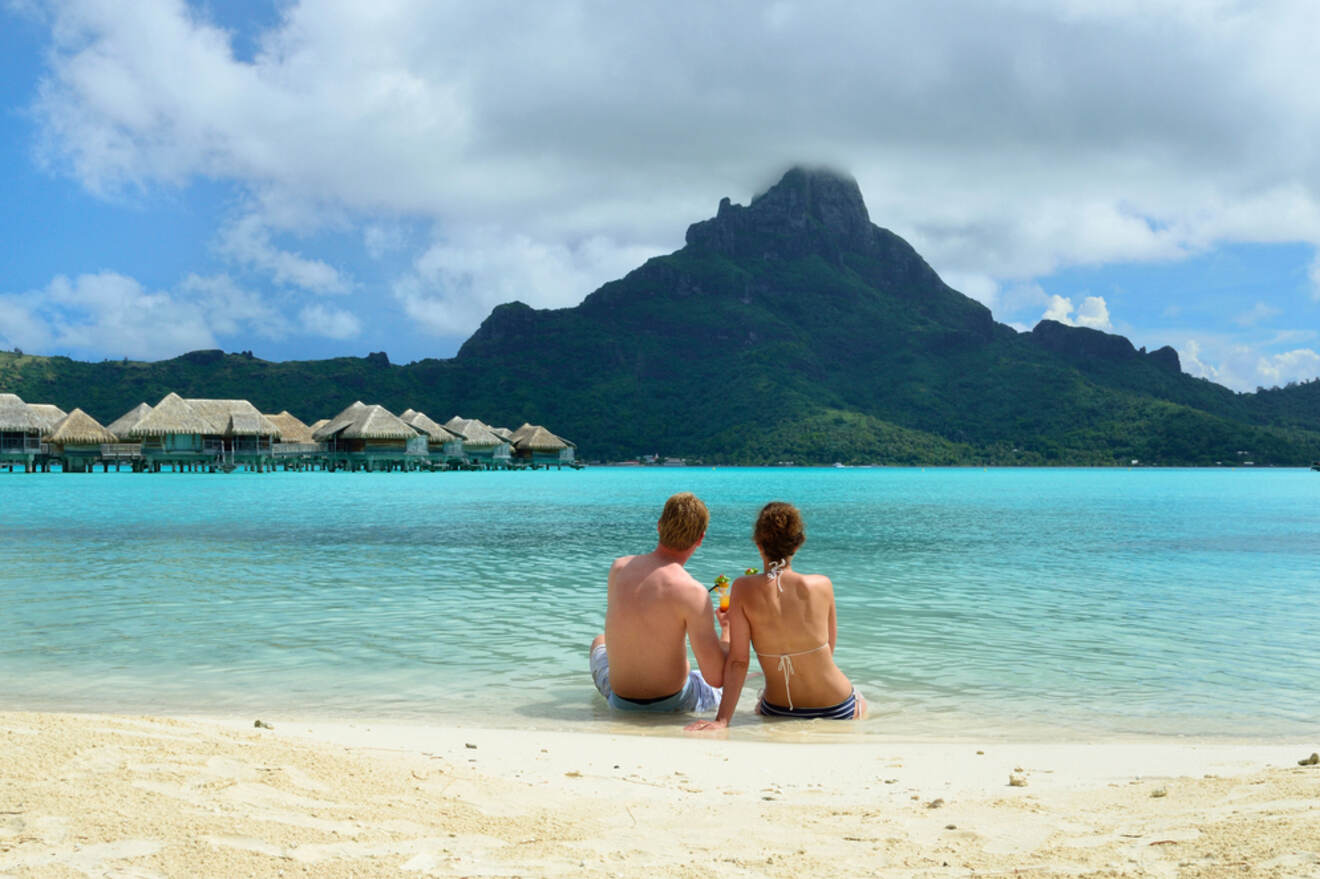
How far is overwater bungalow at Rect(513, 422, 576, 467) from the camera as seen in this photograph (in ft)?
291

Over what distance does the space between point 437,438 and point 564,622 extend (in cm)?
6885

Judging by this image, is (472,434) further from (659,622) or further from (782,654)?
(782,654)

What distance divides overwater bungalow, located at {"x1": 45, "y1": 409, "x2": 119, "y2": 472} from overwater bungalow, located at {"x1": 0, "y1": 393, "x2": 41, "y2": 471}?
0.99 meters

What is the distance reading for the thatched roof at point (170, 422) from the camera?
2341 inches

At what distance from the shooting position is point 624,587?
5.34m

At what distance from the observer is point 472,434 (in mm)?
82062

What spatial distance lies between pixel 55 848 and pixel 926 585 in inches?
446

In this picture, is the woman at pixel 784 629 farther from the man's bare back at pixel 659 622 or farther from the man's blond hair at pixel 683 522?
the man's blond hair at pixel 683 522

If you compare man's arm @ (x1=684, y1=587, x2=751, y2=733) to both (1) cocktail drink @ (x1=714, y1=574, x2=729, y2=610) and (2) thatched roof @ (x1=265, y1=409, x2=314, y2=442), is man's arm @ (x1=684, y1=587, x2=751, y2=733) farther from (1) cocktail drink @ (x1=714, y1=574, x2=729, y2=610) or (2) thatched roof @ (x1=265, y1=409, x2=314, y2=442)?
(2) thatched roof @ (x1=265, y1=409, x2=314, y2=442)

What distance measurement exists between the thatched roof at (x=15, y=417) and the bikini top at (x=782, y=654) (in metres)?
68.4

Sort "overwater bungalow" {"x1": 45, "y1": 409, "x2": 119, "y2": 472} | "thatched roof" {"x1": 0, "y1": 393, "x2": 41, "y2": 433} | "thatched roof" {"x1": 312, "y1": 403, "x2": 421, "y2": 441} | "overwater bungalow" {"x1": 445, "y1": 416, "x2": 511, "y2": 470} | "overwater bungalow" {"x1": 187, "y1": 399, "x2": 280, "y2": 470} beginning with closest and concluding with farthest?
"thatched roof" {"x1": 0, "y1": 393, "x2": 41, "y2": 433}, "overwater bungalow" {"x1": 45, "y1": 409, "x2": 119, "y2": 472}, "overwater bungalow" {"x1": 187, "y1": 399, "x2": 280, "y2": 470}, "thatched roof" {"x1": 312, "y1": 403, "x2": 421, "y2": 441}, "overwater bungalow" {"x1": 445, "y1": 416, "x2": 511, "y2": 470}

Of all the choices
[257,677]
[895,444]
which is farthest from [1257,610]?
[895,444]

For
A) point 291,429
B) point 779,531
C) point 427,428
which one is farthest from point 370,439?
point 779,531

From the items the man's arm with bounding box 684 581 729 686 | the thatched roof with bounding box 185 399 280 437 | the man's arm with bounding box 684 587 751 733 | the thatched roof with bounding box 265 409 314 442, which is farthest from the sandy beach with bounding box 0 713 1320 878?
the thatched roof with bounding box 265 409 314 442
